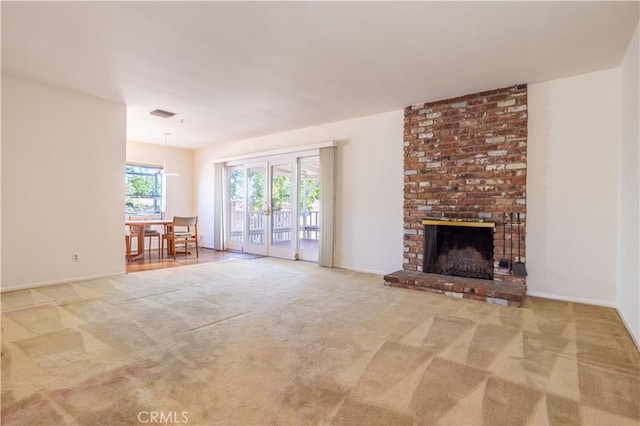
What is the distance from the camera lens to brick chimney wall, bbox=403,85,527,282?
3957 mm

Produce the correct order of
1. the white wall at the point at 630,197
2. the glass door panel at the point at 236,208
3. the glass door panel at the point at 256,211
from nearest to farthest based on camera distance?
1. the white wall at the point at 630,197
2. the glass door panel at the point at 256,211
3. the glass door panel at the point at 236,208

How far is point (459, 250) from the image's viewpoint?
4.49 metres

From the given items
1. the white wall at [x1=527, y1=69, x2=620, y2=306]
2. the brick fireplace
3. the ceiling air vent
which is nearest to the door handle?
the ceiling air vent

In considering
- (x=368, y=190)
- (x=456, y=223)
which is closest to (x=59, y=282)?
(x=368, y=190)

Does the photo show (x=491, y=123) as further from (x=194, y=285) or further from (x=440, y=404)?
(x=194, y=285)

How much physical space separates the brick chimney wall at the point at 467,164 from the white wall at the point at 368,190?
27cm

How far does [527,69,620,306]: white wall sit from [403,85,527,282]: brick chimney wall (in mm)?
160

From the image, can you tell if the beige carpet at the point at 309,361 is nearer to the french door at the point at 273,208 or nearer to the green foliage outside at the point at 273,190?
the french door at the point at 273,208

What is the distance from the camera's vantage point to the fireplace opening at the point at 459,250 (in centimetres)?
427

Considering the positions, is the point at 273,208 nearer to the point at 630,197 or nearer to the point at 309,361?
the point at 309,361

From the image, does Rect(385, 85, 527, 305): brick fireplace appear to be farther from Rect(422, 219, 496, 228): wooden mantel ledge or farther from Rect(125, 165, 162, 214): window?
Rect(125, 165, 162, 214): window

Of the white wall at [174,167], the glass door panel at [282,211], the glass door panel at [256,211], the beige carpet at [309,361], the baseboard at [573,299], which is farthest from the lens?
A: the white wall at [174,167]

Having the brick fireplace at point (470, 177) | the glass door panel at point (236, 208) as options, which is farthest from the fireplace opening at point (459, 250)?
the glass door panel at point (236, 208)

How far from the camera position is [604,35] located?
282 centimetres
